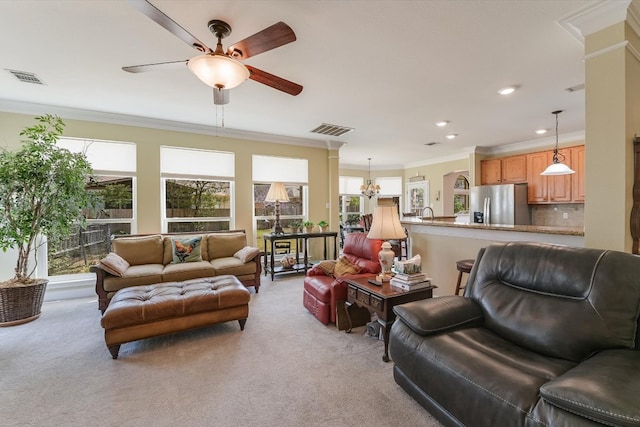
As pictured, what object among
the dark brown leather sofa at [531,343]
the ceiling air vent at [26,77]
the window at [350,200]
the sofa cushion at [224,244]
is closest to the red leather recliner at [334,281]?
the dark brown leather sofa at [531,343]

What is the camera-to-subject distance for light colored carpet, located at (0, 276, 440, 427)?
66.2 inches

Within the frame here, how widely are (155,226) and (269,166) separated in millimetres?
2334

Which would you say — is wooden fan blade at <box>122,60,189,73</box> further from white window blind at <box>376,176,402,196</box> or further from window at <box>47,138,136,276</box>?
white window blind at <box>376,176,402,196</box>

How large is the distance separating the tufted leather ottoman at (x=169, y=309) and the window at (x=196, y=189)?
2197 millimetres

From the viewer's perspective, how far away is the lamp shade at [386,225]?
2.55 m

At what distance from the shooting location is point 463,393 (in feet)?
4.42

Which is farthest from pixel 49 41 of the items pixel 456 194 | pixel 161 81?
pixel 456 194

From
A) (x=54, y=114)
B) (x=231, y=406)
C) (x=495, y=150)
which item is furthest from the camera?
(x=495, y=150)

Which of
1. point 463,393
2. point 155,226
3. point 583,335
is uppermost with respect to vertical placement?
point 155,226

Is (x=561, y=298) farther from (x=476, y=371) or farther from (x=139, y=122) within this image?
(x=139, y=122)

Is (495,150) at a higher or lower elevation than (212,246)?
Result: higher

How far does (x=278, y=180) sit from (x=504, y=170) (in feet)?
16.8

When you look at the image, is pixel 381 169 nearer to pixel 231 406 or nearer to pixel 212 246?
pixel 212 246

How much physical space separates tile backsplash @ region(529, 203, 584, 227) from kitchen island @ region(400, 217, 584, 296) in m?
3.84
